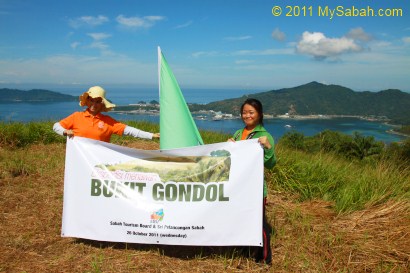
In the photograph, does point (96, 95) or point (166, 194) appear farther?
point (96, 95)

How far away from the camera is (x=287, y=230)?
402cm

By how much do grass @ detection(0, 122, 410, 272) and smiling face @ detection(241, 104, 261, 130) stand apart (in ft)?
4.44

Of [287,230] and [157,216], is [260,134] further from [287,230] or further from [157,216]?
[287,230]

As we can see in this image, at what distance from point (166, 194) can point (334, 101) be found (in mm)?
137365

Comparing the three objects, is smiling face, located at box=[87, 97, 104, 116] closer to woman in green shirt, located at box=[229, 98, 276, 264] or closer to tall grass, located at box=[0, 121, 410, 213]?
woman in green shirt, located at box=[229, 98, 276, 264]

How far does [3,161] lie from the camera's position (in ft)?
21.7

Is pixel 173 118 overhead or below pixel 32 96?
below

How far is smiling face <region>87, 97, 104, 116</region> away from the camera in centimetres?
387

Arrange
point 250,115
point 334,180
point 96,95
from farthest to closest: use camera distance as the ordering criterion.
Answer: point 334,180 → point 96,95 → point 250,115

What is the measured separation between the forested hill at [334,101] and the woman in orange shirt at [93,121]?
312 ft

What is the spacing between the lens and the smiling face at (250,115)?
3150 mm

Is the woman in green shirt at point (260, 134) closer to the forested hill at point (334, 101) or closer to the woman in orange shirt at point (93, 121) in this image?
the woman in orange shirt at point (93, 121)

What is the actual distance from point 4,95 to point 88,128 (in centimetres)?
4278

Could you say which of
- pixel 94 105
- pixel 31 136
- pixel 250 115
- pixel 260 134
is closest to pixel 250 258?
pixel 260 134
